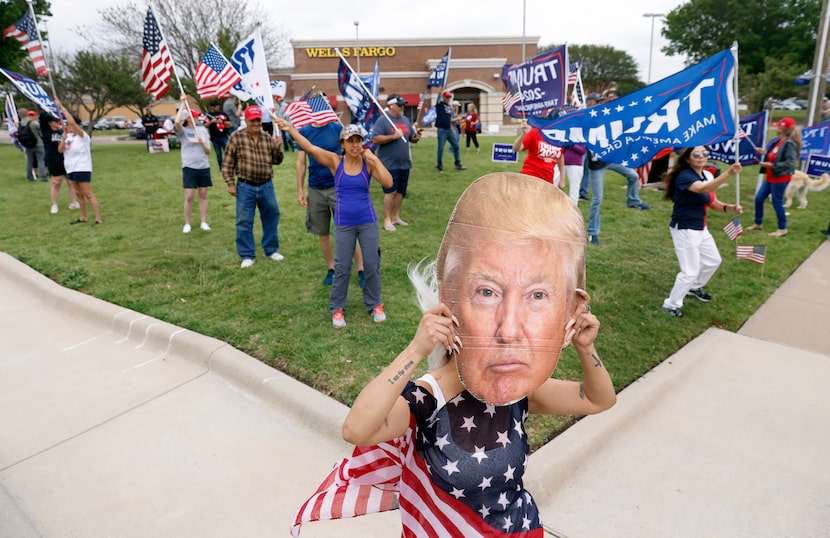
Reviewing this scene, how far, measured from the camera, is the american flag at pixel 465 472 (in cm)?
144

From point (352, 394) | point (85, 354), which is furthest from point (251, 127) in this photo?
point (352, 394)

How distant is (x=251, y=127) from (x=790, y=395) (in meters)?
5.80

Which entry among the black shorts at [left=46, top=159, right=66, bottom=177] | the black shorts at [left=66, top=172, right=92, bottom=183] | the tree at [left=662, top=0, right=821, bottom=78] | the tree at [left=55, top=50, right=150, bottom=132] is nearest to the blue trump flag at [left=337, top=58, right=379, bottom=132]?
the black shorts at [left=66, top=172, right=92, bottom=183]

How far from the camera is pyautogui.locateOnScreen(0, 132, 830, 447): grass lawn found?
4223mm

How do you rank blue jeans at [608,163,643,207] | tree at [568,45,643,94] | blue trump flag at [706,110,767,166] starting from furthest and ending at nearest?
1. tree at [568,45,643,94]
2. blue jeans at [608,163,643,207]
3. blue trump flag at [706,110,767,166]

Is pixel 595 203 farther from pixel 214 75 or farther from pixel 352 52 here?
pixel 352 52

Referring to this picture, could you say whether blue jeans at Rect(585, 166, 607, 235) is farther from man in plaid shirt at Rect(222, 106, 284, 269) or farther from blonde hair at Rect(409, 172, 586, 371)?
blonde hair at Rect(409, 172, 586, 371)

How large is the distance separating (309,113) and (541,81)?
345 cm

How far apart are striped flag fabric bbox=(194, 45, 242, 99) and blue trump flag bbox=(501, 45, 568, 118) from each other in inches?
151

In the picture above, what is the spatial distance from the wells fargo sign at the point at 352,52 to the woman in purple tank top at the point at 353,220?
38.0 metres

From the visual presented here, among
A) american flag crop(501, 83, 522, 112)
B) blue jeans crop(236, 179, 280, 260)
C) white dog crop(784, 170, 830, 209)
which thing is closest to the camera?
blue jeans crop(236, 179, 280, 260)

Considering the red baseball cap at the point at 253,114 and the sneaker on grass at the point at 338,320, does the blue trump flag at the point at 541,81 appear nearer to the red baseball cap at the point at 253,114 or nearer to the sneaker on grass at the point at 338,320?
the red baseball cap at the point at 253,114

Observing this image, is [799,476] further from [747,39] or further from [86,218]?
[747,39]

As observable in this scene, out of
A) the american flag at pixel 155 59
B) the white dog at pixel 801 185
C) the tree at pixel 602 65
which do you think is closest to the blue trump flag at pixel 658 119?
the american flag at pixel 155 59
